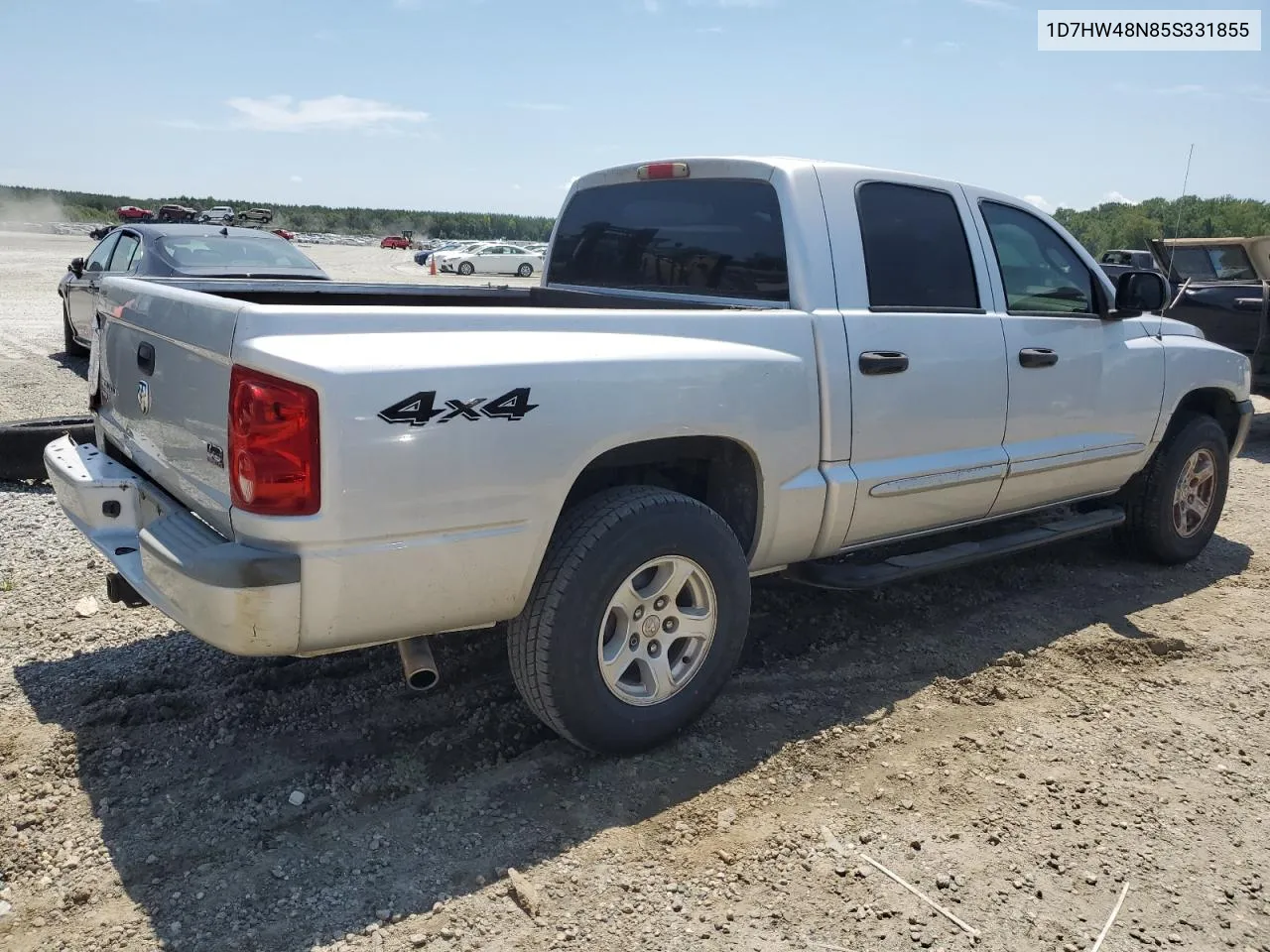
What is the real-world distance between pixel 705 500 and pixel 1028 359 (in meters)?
1.66

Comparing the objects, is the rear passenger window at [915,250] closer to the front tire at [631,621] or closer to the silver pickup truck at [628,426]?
the silver pickup truck at [628,426]

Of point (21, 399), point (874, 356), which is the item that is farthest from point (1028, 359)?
point (21, 399)

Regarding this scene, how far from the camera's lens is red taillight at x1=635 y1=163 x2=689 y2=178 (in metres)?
4.18

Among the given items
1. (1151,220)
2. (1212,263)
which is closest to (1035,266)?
(1212,263)

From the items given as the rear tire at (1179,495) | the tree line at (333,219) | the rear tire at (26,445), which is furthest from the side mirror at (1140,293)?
the tree line at (333,219)

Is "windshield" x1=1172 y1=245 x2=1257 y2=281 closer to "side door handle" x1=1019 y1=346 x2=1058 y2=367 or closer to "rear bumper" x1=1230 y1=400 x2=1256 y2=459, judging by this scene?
"rear bumper" x1=1230 y1=400 x2=1256 y2=459

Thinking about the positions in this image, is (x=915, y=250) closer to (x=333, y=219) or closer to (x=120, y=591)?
(x=120, y=591)

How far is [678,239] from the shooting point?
424 centimetres

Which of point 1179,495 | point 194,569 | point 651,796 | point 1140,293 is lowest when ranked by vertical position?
point 651,796

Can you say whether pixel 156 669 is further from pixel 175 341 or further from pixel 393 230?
pixel 393 230

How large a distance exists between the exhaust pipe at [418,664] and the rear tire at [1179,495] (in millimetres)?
4172

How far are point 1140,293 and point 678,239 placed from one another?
2273 mm

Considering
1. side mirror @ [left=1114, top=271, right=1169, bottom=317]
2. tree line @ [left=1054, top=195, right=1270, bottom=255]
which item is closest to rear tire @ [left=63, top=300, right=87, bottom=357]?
side mirror @ [left=1114, top=271, right=1169, bottom=317]

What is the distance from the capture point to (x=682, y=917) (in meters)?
2.58
